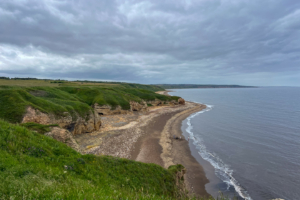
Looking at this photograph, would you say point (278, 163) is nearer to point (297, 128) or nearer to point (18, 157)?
point (297, 128)

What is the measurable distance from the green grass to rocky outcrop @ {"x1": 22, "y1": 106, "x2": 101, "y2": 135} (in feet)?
61.6

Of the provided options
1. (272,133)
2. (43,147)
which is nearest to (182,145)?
(272,133)

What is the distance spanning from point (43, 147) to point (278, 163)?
33.4 meters

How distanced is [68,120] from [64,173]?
26.0 meters

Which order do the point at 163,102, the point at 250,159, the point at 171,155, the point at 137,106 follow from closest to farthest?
the point at 250,159 < the point at 171,155 < the point at 137,106 < the point at 163,102

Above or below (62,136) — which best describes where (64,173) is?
above

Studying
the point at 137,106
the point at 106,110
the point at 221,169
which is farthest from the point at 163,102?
the point at 221,169

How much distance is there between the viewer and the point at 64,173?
9047 mm

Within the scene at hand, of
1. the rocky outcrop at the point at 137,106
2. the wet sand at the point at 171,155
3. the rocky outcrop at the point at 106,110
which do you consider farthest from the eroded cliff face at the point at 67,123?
the rocky outcrop at the point at 137,106

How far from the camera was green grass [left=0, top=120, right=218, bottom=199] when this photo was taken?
536 cm

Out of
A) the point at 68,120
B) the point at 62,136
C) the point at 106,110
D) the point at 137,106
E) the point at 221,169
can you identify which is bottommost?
the point at 221,169

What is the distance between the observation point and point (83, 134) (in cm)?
3478

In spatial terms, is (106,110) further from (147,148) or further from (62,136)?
(62,136)

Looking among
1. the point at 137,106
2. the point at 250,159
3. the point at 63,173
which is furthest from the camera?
the point at 137,106
